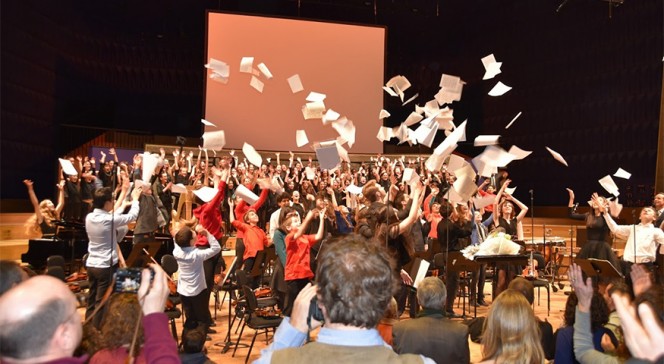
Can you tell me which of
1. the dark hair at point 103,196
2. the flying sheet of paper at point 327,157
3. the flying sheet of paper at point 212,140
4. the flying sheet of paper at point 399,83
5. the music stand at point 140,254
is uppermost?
the flying sheet of paper at point 399,83

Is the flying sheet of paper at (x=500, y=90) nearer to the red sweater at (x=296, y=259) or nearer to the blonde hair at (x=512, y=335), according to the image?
the red sweater at (x=296, y=259)

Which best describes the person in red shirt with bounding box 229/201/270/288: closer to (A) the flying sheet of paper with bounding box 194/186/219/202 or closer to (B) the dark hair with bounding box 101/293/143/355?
(A) the flying sheet of paper with bounding box 194/186/219/202

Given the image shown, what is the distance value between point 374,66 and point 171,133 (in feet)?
28.7

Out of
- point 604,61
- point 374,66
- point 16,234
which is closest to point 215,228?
point 16,234

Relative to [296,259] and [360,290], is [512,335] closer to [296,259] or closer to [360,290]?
[360,290]

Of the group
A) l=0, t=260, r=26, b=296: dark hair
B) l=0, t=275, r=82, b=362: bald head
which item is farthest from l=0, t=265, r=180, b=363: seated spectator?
l=0, t=260, r=26, b=296: dark hair

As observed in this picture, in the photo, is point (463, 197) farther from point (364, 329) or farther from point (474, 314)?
point (364, 329)

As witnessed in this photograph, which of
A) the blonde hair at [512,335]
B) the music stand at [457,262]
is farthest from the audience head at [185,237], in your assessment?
the blonde hair at [512,335]

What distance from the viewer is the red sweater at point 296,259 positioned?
609 cm

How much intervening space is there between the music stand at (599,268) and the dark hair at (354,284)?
14.2ft

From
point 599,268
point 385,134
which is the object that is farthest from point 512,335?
point 385,134

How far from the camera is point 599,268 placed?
539 cm

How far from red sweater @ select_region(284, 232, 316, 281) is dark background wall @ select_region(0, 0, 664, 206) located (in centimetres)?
1007

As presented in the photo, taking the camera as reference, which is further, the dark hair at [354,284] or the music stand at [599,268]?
the music stand at [599,268]
